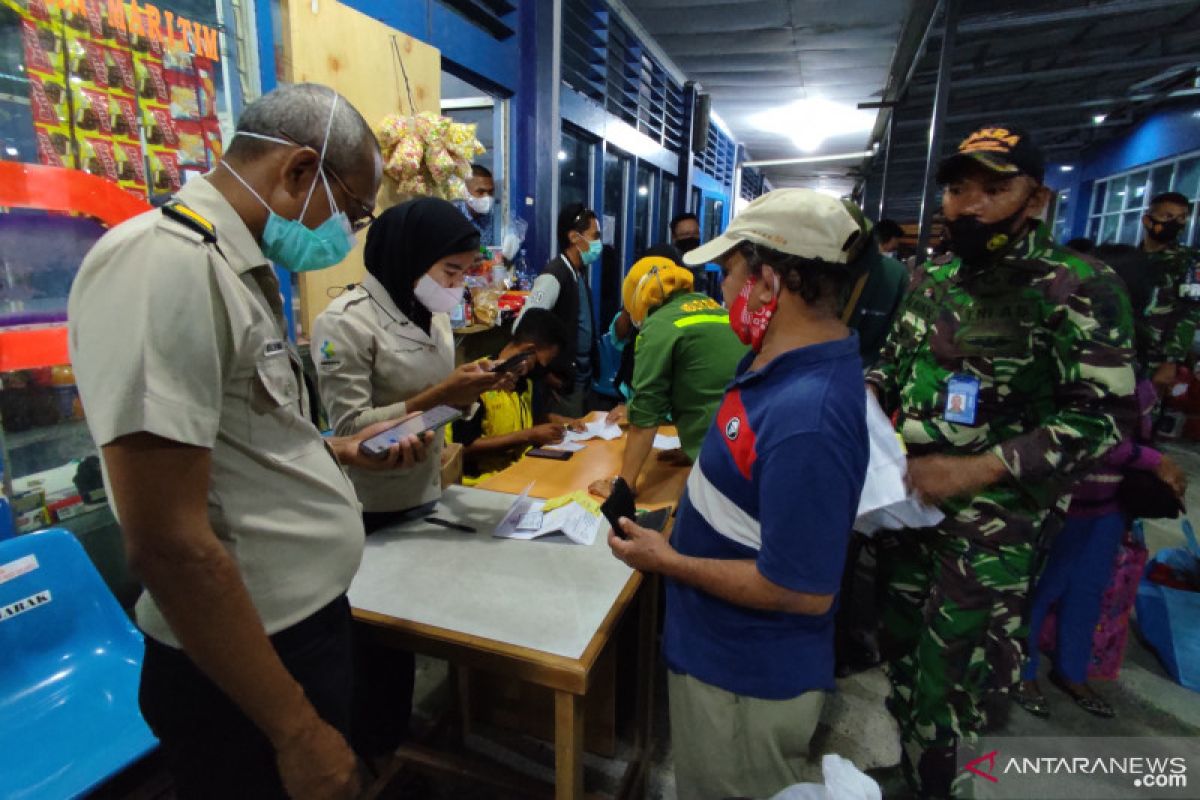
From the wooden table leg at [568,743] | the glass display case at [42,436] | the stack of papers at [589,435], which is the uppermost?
the glass display case at [42,436]

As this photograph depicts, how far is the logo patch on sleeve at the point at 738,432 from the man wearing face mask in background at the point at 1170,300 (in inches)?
141

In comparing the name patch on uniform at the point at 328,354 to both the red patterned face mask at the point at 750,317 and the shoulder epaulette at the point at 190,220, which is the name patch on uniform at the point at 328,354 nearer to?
the shoulder epaulette at the point at 190,220

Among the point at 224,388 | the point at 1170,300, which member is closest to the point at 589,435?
the point at 224,388

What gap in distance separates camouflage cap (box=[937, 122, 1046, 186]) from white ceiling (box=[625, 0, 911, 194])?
15.7ft

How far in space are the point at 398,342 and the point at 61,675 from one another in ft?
4.10

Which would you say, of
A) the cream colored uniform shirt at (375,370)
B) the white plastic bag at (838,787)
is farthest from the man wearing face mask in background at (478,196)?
the white plastic bag at (838,787)

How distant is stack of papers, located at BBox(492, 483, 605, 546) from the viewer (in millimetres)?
1704

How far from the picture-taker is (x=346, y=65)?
Result: 103 inches

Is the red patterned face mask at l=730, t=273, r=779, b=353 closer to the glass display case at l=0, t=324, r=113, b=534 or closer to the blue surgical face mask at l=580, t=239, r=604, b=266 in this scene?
the glass display case at l=0, t=324, r=113, b=534

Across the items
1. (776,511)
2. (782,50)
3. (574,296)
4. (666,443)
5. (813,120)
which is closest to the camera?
(776,511)

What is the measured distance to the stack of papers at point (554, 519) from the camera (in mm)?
1704

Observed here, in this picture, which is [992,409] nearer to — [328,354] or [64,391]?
[328,354]

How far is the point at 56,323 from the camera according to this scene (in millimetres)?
1743

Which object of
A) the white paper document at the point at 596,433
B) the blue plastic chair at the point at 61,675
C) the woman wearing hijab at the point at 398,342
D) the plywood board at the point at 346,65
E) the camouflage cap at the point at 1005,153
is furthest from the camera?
the white paper document at the point at 596,433
